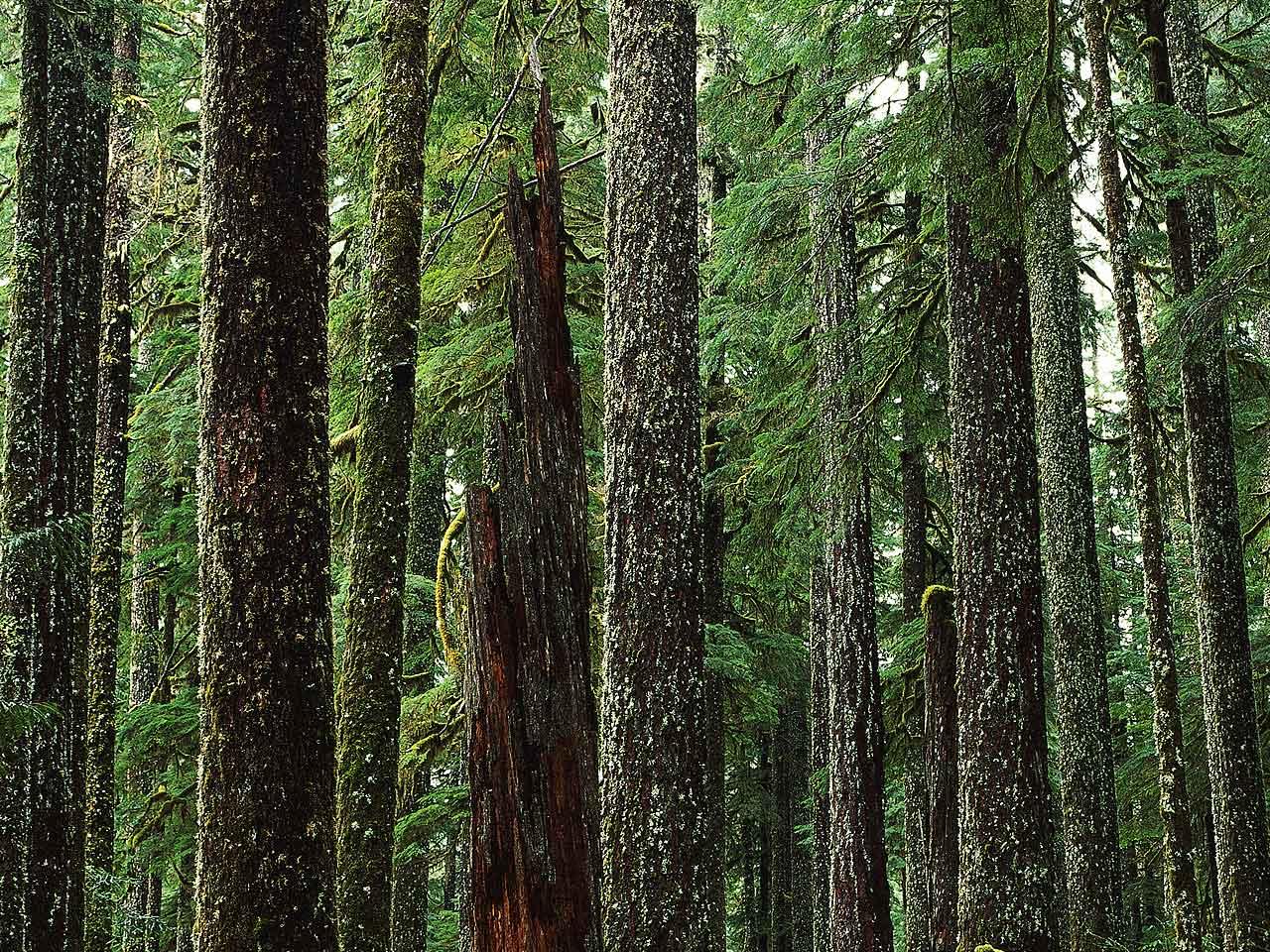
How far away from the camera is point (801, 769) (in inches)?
996

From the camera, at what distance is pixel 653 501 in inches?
290

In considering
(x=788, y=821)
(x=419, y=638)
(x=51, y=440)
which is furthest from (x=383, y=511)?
(x=788, y=821)

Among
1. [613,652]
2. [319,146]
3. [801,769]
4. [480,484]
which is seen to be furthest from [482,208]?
[801,769]

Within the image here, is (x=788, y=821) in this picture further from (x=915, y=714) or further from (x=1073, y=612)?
(x=1073, y=612)

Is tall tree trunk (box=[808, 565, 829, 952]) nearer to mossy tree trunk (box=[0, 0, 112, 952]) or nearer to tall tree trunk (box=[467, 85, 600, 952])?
mossy tree trunk (box=[0, 0, 112, 952])

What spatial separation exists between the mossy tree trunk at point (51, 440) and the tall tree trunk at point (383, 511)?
1822 millimetres

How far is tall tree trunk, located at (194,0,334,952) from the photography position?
13.8ft

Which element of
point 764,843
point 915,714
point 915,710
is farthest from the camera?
point 764,843

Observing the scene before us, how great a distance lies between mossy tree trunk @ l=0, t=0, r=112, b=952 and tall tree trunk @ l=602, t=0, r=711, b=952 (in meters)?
3.54

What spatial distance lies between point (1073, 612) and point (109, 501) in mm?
10758

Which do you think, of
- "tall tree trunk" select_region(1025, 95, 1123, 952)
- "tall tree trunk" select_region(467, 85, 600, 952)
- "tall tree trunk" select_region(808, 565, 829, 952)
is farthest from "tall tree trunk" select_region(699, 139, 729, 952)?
"tall tree trunk" select_region(467, 85, 600, 952)

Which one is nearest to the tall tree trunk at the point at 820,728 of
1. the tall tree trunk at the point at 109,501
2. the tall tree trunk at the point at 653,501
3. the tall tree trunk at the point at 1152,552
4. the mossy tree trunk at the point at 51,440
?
the tall tree trunk at the point at 1152,552

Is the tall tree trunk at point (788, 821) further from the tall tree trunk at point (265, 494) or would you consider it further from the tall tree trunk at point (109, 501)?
the tall tree trunk at point (265, 494)

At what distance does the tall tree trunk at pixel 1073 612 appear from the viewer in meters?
12.8
